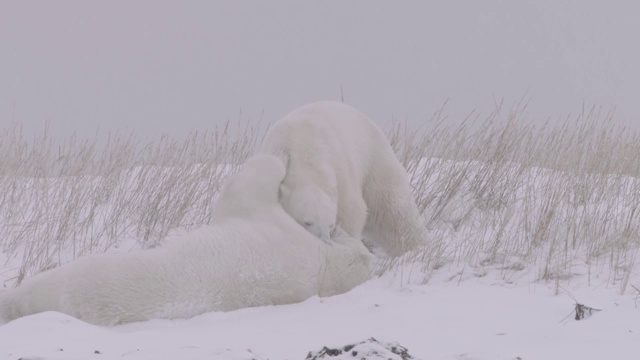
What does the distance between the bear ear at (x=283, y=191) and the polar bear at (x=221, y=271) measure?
0.07 m

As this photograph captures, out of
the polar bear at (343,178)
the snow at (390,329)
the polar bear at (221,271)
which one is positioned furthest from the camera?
the polar bear at (343,178)

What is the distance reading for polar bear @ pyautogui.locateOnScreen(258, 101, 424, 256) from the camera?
478cm

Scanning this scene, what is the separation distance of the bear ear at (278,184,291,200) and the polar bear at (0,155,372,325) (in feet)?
0.22

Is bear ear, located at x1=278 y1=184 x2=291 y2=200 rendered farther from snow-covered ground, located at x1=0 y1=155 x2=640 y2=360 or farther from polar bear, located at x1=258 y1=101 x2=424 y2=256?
snow-covered ground, located at x1=0 y1=155 x2=640 y2=360

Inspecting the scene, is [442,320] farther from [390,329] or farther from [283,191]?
[283,191]

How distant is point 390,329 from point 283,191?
122 cm

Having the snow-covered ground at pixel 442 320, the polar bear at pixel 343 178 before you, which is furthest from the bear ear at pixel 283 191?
the snow-covered ground at pixel 442 320

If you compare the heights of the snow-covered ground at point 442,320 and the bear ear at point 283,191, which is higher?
the bear ear at point 283,191

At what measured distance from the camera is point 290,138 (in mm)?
4992

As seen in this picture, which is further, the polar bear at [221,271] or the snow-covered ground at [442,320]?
the polar bear at [221,271]

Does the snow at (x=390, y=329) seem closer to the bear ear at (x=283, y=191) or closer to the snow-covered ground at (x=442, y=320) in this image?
the snow-covered ground at (x=442, y=320)

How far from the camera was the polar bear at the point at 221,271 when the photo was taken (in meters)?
4.06

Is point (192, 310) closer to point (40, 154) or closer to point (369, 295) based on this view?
point (369, 295)

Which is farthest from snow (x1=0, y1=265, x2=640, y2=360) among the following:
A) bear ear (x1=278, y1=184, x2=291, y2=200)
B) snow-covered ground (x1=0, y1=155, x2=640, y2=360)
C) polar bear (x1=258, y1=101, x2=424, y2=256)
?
bear ear (x1=278, y1=184, x2=291, y2=200)
